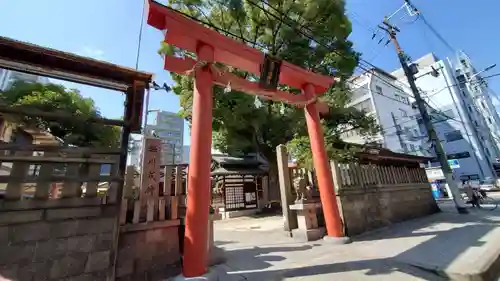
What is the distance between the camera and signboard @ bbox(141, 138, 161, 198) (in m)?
3.81

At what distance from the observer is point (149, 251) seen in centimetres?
350

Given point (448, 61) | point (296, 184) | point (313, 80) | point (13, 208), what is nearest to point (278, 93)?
point (313, 80)

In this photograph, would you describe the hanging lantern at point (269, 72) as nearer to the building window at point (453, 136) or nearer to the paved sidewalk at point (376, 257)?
the paved sidewalk at point (376, 257)

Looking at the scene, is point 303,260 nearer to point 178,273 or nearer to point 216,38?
point 178,273

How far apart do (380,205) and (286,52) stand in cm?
965

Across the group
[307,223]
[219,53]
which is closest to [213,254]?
[307,223]

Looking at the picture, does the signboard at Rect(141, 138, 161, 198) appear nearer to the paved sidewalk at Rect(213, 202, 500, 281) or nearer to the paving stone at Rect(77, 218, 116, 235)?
the paving stone at Rect(77, 218, 116, 235)

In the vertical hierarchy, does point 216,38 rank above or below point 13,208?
above

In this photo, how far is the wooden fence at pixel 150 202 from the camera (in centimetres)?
350

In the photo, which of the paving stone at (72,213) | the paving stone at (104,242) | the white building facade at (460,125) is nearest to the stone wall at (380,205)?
the paving stone at (104,242)

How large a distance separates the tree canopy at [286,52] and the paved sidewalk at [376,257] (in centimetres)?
714

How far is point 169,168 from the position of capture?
393cm

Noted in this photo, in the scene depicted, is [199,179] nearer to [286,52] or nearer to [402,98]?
[286,52]

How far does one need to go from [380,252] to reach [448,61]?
40.0 m
